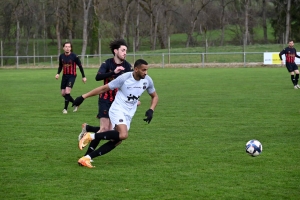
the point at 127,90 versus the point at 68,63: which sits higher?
the point at 68,63

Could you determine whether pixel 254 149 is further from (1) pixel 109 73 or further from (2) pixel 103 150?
(1) pixel 109 73

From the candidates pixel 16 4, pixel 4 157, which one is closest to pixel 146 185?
pixel 4 157

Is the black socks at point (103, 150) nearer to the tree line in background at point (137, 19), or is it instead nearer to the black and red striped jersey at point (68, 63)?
the black and red striped jersey at point (68, 63)

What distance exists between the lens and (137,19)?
69.4m

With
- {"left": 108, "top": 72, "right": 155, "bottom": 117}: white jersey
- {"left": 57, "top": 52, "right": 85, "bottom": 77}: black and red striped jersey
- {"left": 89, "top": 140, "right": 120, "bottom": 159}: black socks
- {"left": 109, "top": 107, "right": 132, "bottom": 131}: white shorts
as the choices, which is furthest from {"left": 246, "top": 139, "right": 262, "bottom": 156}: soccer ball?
{"left": 57, "top": 52, "right": 85, "bottom": 77}: black and red striped jersey

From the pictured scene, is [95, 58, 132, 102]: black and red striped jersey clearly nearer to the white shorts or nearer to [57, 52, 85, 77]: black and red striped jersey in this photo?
the white shorts

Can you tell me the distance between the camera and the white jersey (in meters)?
7.98

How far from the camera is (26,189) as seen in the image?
6.82 meters

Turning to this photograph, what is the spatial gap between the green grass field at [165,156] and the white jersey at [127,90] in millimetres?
813

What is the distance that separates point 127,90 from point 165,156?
1430 mm

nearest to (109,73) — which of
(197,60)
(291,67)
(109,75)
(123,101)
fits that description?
(109,75)

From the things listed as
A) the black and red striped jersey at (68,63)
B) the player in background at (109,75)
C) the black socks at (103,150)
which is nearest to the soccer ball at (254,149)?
the black socks at (103,150)

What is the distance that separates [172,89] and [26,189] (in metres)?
17.3

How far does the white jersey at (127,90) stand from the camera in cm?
798
